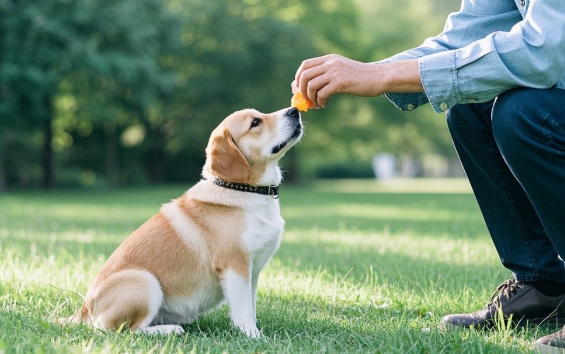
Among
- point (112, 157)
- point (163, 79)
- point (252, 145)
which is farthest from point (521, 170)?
point (112, 157)

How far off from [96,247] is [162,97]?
2378 cm

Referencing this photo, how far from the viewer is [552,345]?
8.30 ft

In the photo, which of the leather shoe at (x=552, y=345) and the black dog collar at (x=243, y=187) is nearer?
the leather shoe at (x=552, y=345)

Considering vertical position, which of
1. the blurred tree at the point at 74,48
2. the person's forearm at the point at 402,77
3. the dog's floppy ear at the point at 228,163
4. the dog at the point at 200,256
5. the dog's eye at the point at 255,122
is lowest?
the dog at the point at 200,256

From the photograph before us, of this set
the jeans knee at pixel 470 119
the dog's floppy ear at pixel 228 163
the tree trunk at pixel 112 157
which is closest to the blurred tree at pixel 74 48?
the tree trunk at pixel 112 157

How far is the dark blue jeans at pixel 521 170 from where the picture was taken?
243cm

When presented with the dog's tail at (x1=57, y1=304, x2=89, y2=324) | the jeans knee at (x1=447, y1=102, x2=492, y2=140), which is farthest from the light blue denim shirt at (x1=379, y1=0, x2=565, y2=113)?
the dog's tail at (x1=57, y1=304, x2=89, y2=324)

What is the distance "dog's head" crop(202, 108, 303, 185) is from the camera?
3404 mm

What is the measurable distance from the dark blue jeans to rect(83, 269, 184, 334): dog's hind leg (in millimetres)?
1610

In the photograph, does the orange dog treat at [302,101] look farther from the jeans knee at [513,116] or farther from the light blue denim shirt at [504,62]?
the jeans knee at [513,116]

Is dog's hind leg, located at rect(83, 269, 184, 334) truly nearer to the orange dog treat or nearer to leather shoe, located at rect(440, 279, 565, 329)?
the orange dog treat

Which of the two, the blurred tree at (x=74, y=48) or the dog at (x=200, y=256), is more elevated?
the blurred tree at (x=74, y=48)

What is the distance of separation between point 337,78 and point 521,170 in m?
0.79

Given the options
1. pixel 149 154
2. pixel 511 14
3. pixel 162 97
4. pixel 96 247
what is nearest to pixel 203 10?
pixel 162 97
